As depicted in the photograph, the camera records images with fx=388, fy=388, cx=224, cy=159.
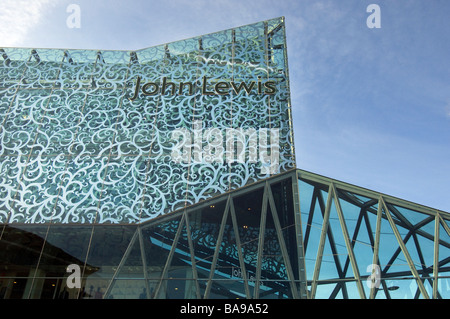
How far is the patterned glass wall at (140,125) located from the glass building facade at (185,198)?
4 cm

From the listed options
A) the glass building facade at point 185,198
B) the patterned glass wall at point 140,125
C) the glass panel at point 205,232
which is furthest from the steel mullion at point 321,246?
the glass panel at point 205,232

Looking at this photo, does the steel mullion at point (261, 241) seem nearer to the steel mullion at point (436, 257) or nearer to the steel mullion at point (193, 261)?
the steel mullion at point (193, 261)

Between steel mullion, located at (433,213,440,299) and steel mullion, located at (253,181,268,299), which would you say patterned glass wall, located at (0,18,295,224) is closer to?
steel mullion, located at (253,181,268,299)

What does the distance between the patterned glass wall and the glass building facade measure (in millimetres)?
43

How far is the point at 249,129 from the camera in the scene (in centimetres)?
1255

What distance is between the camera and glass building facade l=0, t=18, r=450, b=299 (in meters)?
10.4

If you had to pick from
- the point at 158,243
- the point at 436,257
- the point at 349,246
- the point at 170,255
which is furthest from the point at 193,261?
the point at 436,257

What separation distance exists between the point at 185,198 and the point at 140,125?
3.20 meters

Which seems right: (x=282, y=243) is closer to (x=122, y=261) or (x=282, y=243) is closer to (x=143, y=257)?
(x=143, y=257)

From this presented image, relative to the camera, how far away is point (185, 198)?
Result: 452 inches

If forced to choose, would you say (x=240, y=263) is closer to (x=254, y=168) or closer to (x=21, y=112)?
(x=254, y=168)

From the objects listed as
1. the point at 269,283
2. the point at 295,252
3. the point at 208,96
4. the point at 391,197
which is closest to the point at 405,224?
the point at 391,197

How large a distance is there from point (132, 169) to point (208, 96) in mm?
3621

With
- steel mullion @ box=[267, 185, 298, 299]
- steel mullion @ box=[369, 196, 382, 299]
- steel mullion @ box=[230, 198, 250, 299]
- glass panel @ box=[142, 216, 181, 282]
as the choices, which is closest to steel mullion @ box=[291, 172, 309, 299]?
steel mullion @ box=[267, 185, 298, 299]
